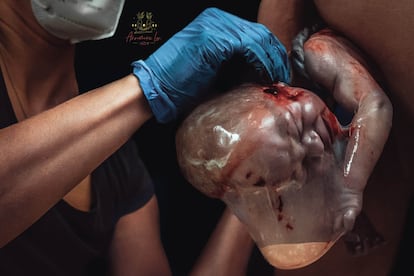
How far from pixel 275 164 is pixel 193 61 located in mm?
177

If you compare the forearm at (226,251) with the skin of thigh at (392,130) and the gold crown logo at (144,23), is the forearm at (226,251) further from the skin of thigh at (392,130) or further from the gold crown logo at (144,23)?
the gold crown logo at (144,23)

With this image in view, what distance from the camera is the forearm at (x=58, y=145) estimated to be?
0.84 metres

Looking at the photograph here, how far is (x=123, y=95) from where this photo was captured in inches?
35.2

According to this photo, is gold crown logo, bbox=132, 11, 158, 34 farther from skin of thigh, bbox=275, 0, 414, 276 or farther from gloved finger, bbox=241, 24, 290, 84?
skin of thigh, bbox=275, 0, 414, 276

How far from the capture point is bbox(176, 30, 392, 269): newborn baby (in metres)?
0.88

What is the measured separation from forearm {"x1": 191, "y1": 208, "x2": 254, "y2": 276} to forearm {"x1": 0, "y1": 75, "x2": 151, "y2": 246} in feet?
0.93

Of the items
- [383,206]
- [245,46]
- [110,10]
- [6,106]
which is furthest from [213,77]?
[383,206]

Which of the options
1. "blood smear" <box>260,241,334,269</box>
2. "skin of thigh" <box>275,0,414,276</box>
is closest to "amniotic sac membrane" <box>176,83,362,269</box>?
"blood smear" <box>260,241,334,269</box>

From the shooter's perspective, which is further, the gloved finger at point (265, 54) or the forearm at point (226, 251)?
the forearm at point (226, 251)

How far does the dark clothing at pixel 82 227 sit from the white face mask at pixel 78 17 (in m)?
0.11

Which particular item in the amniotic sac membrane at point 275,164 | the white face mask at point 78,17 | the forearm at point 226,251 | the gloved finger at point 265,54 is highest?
the white face mask at point 78,17

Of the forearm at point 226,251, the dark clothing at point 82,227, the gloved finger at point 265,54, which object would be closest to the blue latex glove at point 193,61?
the gloved finger at point 265,54

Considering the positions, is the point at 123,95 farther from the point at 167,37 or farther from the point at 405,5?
the point at 405,5

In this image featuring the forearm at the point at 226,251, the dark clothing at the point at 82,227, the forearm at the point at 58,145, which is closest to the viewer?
the forearm at the point at 58,145
